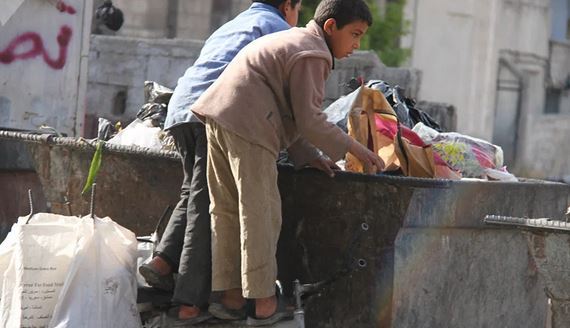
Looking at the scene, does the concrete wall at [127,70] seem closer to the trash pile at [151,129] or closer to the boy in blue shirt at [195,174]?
the trash pile at [151,129]

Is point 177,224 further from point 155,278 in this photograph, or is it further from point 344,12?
point 344,12

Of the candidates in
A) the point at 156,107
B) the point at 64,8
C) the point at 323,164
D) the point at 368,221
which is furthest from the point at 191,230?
the point at 64,8

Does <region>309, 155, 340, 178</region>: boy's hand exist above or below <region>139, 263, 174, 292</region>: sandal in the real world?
above

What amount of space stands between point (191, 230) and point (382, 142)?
0.87 meters

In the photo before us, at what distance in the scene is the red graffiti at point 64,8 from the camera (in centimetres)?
973

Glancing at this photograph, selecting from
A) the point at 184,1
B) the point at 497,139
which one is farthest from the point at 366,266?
the point at 497,139

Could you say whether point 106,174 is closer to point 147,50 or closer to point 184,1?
point 147,50

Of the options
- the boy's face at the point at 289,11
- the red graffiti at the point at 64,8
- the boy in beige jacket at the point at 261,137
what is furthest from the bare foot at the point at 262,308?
the red graffiti at the point at 64,8

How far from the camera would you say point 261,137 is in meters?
5.04

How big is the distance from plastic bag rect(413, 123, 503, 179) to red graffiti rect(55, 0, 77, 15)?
4480 millimetres

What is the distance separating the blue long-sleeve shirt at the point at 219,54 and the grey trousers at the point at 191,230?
9 centimetres

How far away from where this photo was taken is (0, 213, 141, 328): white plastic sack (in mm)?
5129

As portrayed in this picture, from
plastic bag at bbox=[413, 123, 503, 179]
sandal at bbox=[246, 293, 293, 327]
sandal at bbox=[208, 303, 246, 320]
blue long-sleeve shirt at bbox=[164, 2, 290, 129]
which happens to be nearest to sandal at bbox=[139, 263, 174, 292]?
sandal at bbox=[208, 303, 246, 320]

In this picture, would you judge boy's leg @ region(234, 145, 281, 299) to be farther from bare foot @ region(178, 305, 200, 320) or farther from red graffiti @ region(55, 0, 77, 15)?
red graffiti @ region(55, 0, 77, 15)
